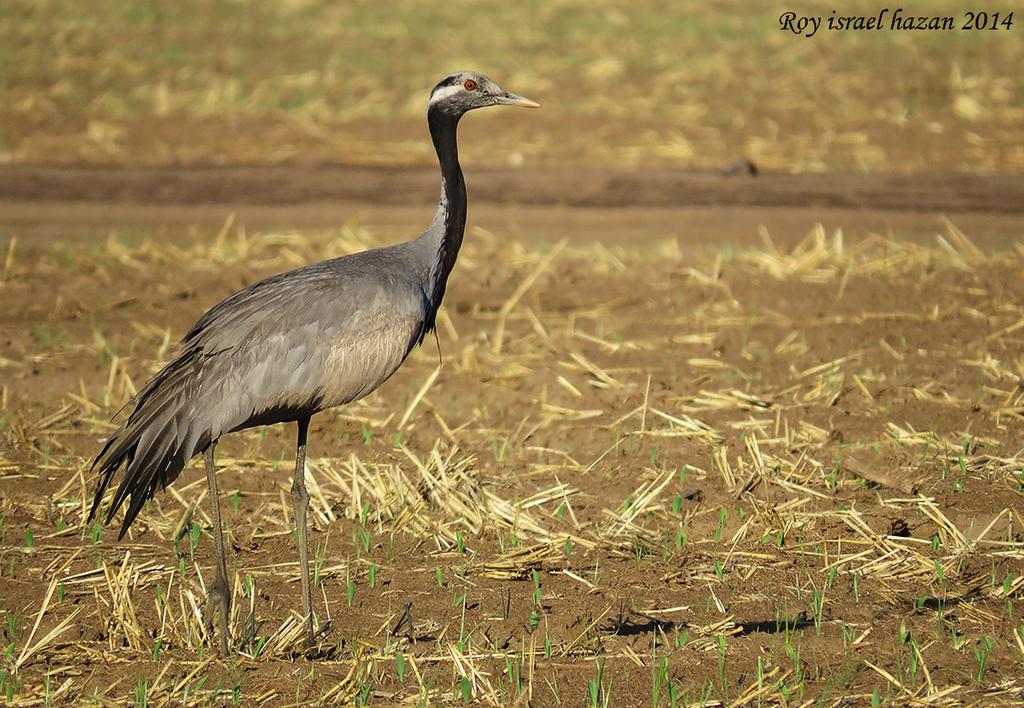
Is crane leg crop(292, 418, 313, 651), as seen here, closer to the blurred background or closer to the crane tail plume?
the crane tail plume

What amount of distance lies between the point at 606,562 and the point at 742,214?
27.7 feet

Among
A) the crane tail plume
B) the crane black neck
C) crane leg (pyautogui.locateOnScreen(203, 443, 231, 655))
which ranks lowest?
crane leg (pyautogui.locateOnScreen(203, 443, 231, 655))

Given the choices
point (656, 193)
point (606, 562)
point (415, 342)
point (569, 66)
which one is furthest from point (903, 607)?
point (569, 66)

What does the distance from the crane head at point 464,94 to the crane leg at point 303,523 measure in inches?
72.2

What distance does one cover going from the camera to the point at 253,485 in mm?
8062

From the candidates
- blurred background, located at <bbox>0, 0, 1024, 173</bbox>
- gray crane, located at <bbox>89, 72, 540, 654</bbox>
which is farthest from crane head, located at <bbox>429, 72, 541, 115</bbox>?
blurred background, located at <bbox>0, 0, 1024, 173</bbox>

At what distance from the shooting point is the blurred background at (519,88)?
58.2 feet

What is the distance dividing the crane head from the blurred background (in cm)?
970

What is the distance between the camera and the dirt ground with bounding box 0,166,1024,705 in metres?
5.88

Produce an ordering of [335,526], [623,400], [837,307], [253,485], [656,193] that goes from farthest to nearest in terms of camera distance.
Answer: [656,193] < [837,307] < [623,400] < [253,485] < [335,526]

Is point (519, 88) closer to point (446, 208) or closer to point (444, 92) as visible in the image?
point (444, 92)

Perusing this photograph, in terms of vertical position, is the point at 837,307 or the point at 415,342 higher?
the point at 415,342

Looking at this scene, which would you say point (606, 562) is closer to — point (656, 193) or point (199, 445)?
point (199, 445)

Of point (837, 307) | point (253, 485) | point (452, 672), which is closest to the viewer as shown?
point (452, 672)
